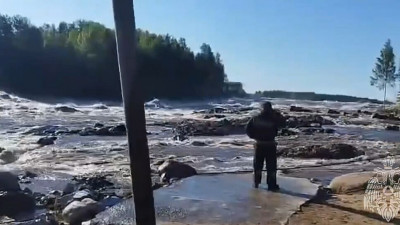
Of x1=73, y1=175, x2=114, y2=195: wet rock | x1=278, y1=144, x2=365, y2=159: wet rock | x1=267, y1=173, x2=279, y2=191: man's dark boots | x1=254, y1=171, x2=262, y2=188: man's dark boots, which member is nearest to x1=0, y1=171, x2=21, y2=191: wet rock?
x1=73, y1=175, x2=114, y2=195: wet rock

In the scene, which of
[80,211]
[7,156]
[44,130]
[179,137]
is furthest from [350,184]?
[44,130]

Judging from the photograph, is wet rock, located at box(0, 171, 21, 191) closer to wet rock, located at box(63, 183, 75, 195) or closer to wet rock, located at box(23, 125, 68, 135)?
wet rock, located at box(63, 183, 75, 195)

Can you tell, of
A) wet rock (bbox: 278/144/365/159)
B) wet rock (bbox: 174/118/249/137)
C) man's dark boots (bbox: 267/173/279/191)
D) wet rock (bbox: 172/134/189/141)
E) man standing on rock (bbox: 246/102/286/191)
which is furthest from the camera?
wet rock (bbox: 174/118/249/137)

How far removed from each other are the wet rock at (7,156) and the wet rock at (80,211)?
1141cm

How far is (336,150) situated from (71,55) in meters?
70.9

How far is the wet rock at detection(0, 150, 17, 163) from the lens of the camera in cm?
1964

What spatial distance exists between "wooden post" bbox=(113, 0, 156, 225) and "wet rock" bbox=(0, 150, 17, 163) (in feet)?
56.8

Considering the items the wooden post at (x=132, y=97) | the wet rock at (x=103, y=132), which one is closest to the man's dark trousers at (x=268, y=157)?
the wooden post at (x=132, y=97)

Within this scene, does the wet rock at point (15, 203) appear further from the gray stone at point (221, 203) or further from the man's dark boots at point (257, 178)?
the man's dark boots at point (257, 178)

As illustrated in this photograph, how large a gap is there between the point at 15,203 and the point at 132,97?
26.2 ft

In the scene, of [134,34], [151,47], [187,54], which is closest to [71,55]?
[151,47]

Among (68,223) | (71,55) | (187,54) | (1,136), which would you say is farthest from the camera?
(187,54)

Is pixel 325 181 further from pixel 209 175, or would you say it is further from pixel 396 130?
pixel 396 130

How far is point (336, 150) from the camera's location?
755 inches
